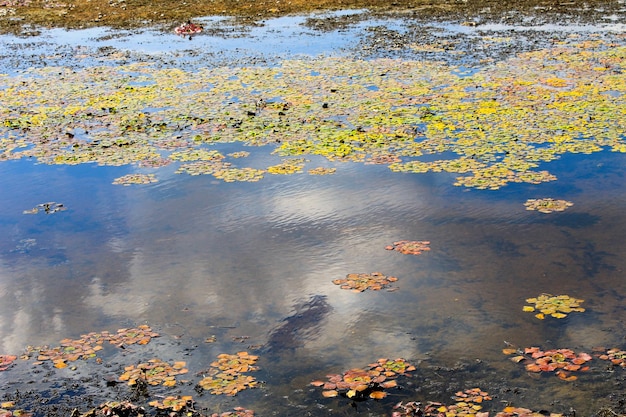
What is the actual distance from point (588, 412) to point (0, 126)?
40.8 ft

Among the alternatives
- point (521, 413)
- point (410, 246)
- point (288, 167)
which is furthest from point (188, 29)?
point (521, 413)

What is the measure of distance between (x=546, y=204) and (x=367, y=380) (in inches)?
A: 178

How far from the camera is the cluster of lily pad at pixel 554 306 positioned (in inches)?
275

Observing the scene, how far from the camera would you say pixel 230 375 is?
6.27 meters

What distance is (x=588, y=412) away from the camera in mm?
5574

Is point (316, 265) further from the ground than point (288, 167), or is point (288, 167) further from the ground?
point (288, 167)

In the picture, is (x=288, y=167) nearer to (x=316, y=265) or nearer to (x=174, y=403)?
(x=316, y=265)

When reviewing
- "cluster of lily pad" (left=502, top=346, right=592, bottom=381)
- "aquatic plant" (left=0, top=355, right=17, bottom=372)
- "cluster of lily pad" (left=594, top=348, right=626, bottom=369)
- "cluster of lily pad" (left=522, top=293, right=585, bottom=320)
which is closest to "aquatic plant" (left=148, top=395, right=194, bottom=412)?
"aquatic plant" (left=0, top=355, right=17, bottom=372)

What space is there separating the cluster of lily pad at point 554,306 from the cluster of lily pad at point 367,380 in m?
1.58

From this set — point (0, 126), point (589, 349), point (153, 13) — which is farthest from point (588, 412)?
point (153, 13)

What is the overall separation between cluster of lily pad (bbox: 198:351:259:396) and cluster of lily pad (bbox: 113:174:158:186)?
5071 millimetres

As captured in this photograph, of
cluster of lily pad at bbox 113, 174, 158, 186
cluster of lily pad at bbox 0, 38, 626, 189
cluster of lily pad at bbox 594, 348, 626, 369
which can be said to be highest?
cluster of lily pad at bbox 0, 38, 626, 189

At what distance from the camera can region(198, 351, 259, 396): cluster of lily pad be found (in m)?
6.09

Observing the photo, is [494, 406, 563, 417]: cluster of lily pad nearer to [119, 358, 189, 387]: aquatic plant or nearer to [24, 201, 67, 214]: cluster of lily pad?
Result: [119, 358, 189, 387]: aquatic plant
